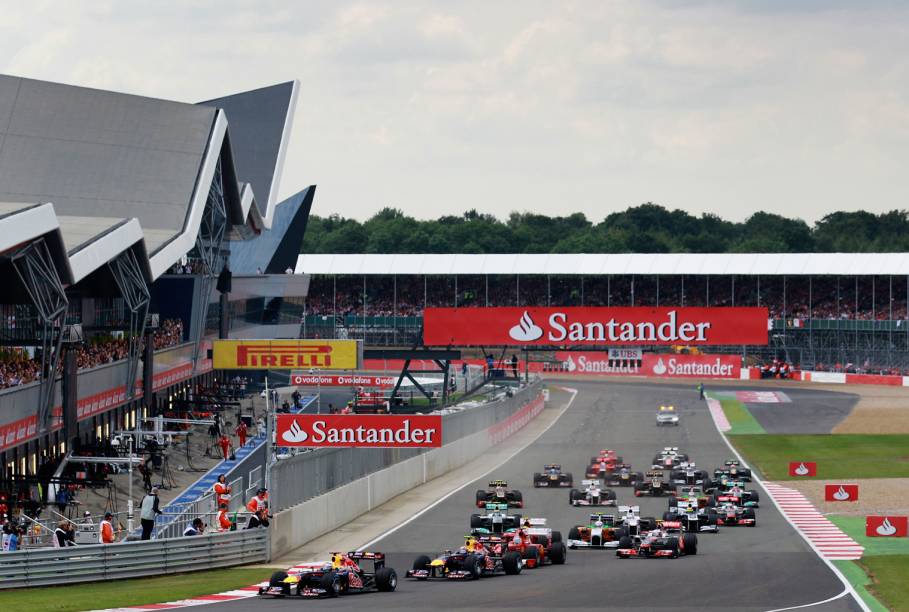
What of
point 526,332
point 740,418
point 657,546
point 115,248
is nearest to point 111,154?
point 115,248

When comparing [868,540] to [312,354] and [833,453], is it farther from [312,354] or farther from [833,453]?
[312,354]

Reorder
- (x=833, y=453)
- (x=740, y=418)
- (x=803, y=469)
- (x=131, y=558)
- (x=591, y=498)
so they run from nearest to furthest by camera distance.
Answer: (x=131, y=558)
(x=591, y=498)
(x=803, y=469)
(x=833, y=453)
(x=740, y=418)

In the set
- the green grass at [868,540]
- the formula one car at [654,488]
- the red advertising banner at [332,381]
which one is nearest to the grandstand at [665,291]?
the red advertising banner at [332,381]

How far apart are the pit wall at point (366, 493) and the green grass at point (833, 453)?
488 inches

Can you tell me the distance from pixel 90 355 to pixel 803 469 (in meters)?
27.6

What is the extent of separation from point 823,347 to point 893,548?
86.2 meters

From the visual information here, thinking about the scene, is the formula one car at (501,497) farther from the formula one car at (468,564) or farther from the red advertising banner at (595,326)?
the red advertising banner at (595,326)

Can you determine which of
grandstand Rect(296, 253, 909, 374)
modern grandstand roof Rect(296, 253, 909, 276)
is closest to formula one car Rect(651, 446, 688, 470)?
grandstand Rect(296, 253, 909, 374)

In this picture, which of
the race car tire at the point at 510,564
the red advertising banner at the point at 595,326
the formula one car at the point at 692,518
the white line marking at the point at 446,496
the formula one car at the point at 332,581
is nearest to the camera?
the formula one car at the point at 332,581

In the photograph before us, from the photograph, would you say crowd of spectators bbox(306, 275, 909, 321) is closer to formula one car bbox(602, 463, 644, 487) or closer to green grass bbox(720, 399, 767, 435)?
green grass bbox(720, 399, 767, 435)

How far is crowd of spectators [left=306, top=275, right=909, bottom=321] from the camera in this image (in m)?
130

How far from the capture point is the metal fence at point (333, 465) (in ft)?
125

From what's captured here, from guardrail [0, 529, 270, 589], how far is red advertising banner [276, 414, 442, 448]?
6.87m

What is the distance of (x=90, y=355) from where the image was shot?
174 ft
